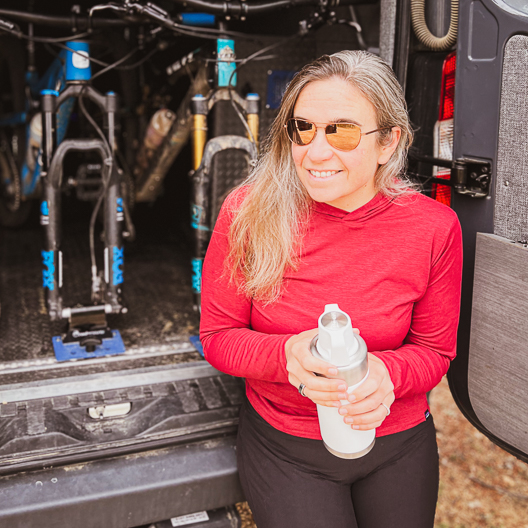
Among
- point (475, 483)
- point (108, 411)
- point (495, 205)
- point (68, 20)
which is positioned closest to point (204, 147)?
point (68, 20)

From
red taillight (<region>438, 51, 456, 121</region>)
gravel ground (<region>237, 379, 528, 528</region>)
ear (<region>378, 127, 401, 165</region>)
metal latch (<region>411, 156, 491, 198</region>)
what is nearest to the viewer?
ear (<region>378, 127, 401, 165</region>)

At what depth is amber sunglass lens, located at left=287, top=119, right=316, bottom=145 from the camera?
1553mm

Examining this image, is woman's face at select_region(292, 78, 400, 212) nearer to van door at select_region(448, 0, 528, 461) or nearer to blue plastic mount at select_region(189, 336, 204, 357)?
van door at select_region(448, 0, 528, 461)

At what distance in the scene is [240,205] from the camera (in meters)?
Result: 1.71

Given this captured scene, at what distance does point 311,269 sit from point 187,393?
754 millimetres

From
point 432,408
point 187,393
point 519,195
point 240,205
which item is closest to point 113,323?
point 187,393

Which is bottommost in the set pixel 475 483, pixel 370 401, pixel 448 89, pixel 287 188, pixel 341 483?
pixel 475 483

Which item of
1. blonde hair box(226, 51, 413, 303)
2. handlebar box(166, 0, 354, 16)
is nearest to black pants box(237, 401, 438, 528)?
blonde hair box(226, 51, 413, 303)

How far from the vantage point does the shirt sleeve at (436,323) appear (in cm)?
162

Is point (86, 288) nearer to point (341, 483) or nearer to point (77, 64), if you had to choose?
point (77, 64)

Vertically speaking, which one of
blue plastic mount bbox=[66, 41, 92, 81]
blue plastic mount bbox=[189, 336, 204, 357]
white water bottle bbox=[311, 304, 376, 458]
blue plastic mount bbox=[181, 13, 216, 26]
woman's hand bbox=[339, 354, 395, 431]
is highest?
blue plastic mount bbox=[181, 13, 216, 26]

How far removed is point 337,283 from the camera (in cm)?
163

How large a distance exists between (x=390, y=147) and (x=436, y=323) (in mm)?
496

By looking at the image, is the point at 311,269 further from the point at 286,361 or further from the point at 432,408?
the point at 432,408
